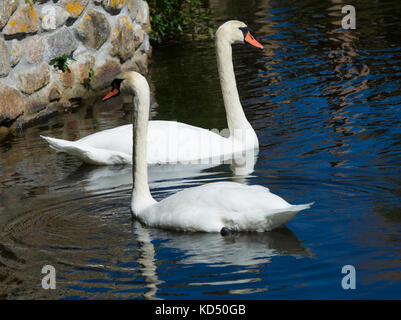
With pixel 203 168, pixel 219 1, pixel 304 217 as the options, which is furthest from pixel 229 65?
pixel 219 1

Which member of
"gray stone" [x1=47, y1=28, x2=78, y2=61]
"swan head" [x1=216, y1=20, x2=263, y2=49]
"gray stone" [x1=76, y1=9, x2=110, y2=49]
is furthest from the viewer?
"gray stone" [x1=76, y1=9, x2=110, y2=49]

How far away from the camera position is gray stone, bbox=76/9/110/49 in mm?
10875

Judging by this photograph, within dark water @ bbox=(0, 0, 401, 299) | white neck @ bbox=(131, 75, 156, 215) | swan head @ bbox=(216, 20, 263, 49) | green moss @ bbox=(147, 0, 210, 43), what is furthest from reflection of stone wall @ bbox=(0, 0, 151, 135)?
white neck @ bbox=(131, 75, 156, 215)

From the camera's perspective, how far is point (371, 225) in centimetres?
567

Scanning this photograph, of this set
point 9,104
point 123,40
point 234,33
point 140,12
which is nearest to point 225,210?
point 234,33

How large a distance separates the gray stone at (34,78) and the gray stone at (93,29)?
802 mm

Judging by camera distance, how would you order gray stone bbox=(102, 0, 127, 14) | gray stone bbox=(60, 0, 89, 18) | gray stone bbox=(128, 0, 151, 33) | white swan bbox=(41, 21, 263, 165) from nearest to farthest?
1. white swan bbox=(41, 21, 263, 165)
2. gray stone bbox=(60, 0, 89, 18)
3. gray stone bbox=(102, 0, 127, 14)
4. gray stone bbox=(128, 0, 151, 33)

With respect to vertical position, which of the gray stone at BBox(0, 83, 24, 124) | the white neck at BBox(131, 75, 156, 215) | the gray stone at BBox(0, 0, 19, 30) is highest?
the gray stone at BBox(0, 0, 19, 30)

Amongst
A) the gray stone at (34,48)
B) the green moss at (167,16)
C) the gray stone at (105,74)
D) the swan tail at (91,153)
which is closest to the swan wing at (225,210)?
the swan tail at (91,153)

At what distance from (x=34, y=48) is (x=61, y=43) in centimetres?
56

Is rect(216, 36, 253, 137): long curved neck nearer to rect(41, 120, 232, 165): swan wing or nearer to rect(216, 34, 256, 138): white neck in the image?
rect(216, 34, 256, 138): white neck

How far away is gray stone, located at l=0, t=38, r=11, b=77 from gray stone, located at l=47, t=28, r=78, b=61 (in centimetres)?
88

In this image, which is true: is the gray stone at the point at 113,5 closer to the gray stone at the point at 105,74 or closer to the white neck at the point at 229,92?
the gray stone at the point at 105,74

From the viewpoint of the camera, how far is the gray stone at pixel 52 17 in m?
10.2
